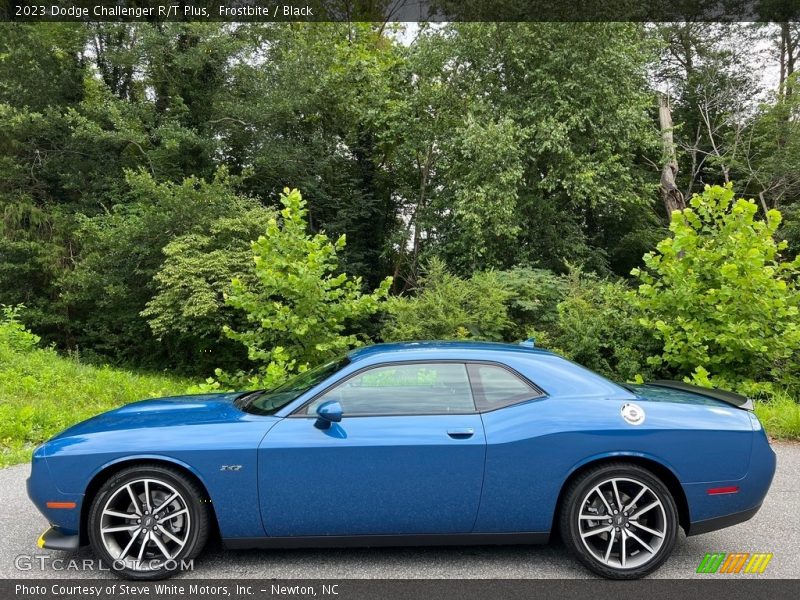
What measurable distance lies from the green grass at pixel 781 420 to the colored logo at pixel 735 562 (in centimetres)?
350

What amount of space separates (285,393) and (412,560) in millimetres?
1384

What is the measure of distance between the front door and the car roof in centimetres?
53

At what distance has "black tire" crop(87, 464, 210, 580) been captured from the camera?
3.50 meters

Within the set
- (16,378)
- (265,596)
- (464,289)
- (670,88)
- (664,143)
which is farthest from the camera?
(670,88)

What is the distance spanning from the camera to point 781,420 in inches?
269

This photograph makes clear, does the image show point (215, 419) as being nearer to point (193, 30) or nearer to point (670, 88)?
point (193, 30)

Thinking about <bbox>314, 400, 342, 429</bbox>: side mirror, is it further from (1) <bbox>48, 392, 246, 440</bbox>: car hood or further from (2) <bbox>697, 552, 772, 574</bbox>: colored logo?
(2) <bbox>697, 552, 772, 574</bbox>: colored logo

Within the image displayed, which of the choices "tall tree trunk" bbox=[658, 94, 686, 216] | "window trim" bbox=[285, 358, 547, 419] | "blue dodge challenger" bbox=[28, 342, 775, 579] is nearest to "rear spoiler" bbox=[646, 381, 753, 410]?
"blue dodge challenger" bbox=[28, 342, 775, 579]

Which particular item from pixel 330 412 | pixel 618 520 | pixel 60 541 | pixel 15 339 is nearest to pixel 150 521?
pixel 60 541

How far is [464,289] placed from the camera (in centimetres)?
1235

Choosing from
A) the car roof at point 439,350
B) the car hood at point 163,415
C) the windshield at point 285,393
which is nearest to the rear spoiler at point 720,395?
the car roof at point 439,350

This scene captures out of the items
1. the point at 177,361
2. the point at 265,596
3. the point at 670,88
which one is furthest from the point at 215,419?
the point at 670,88

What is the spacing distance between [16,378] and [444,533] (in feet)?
27.9

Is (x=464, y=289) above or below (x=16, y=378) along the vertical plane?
above
